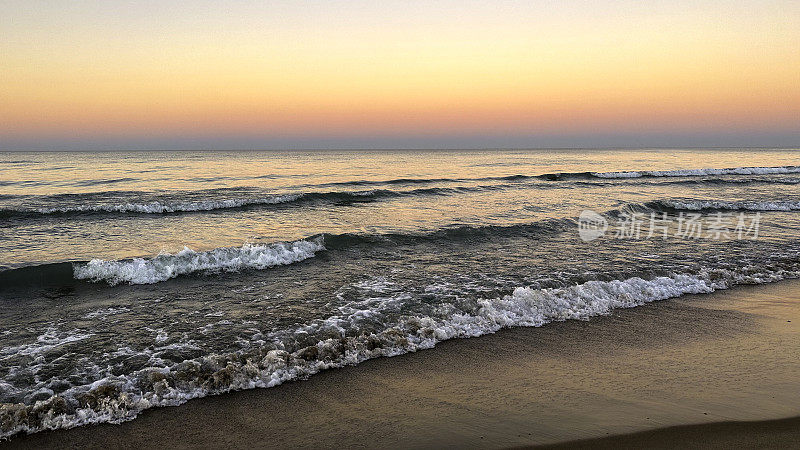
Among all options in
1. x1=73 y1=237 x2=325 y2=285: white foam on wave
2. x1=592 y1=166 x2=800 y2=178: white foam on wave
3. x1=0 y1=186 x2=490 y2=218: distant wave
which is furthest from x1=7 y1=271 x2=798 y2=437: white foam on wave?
x1=592 y1=166 x2=800 y2=178: white foam on wave

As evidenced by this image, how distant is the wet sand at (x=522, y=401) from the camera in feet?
12.1

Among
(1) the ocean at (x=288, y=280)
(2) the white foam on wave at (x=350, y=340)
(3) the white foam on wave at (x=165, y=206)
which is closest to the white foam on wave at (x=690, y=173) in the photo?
(1) the ocean at (x=288, y=280)

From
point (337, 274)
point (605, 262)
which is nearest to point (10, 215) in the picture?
point (337, 274)

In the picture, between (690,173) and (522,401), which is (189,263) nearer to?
(522,401)

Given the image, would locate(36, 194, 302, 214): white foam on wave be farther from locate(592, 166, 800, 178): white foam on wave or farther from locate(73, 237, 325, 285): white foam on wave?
locate(592, 166, 800, 178): white foam on wave

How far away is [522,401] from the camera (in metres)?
4.25

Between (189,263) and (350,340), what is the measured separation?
5.40 metres

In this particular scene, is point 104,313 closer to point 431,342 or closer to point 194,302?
point 194,302

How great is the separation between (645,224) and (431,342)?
490 inches

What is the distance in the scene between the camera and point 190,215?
17203 millimetres

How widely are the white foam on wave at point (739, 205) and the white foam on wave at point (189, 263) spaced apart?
16802mm

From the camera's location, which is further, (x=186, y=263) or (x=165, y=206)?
(x=165, y=206)

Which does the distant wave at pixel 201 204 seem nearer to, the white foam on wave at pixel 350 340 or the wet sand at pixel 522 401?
the white foam on wave at pixel 350 340

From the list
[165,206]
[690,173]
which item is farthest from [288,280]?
[690,173]
